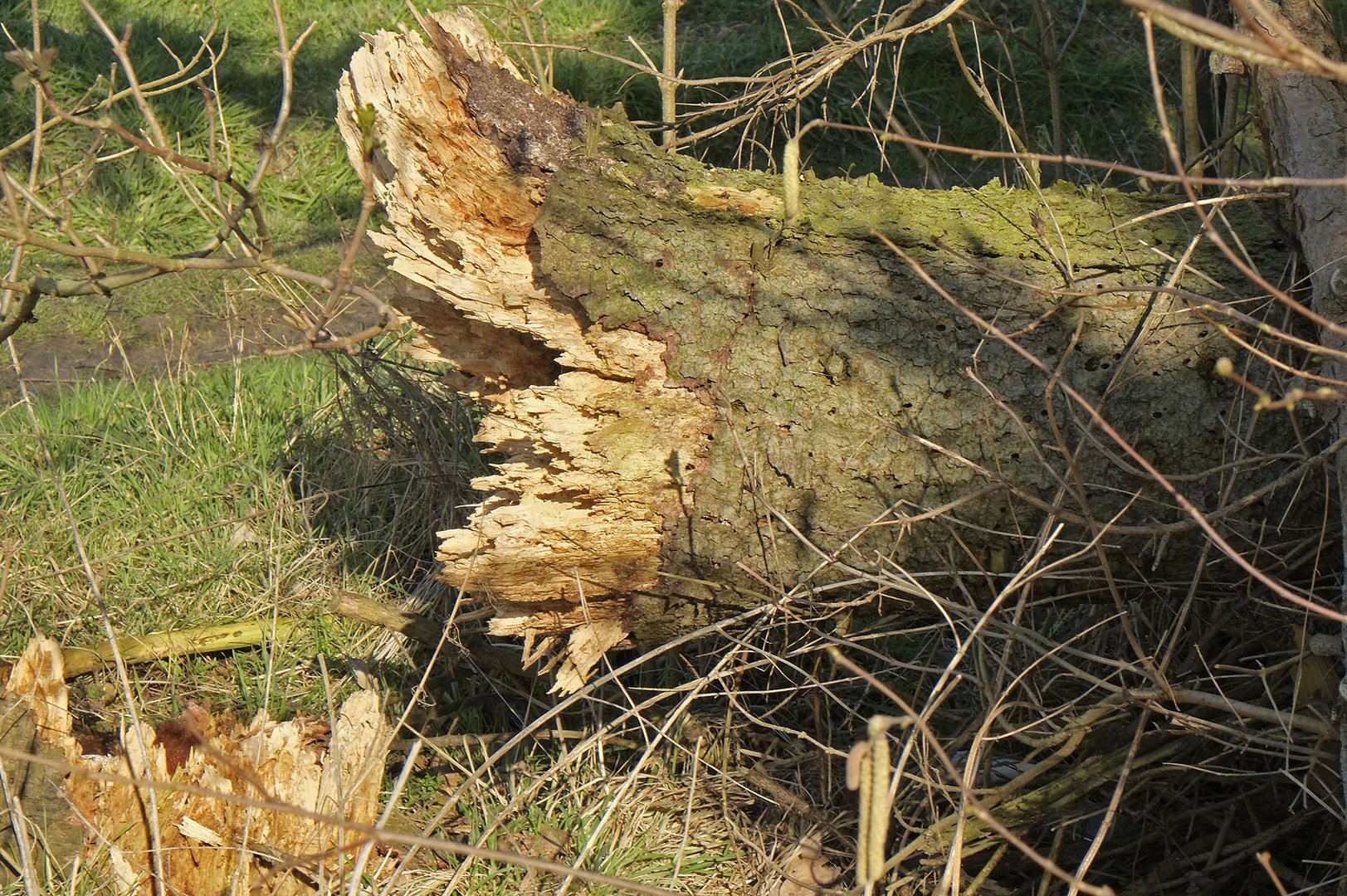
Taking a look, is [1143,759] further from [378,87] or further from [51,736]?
[51,736]

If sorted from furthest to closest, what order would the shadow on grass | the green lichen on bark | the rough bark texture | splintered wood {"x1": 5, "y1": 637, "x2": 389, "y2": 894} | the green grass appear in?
the shadow on grass
the green grass
splintered wood {"x1": 5, "y1": 637, "x2": 389, "y2": 894}
the green lichen on bark
the rough bark texture

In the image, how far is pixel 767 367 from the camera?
2.06 metres

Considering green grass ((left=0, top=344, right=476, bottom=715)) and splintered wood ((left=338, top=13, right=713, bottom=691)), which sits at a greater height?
splintered wood ((left=338, top=13, right=713, bottom=691))

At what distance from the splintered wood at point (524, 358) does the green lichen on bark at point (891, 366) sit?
0.06 m

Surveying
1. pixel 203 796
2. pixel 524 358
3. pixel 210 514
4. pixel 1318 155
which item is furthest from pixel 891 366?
pixel 210 514

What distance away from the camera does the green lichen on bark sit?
6.55ft

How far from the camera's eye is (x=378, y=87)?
217 centimetres

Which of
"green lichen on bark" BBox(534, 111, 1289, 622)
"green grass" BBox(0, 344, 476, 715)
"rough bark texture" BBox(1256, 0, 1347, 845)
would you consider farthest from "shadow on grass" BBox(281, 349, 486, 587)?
"rough bark texture" BBox(1256, 0, 1347, 845)

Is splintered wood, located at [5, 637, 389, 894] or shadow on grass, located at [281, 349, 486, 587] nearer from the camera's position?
splintered wood, located at [5, 637, 389, 894]

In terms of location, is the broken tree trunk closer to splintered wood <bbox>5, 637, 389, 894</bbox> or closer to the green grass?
splintered wood <bbox>5, 637, 389, 894</bbox>

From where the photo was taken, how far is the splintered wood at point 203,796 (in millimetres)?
2195

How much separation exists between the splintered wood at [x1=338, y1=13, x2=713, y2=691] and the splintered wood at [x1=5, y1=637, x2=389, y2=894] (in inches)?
18.8

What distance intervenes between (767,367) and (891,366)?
218 millimetres

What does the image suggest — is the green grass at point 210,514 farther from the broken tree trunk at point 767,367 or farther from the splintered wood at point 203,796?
the broken tree trunk at point 767,367
